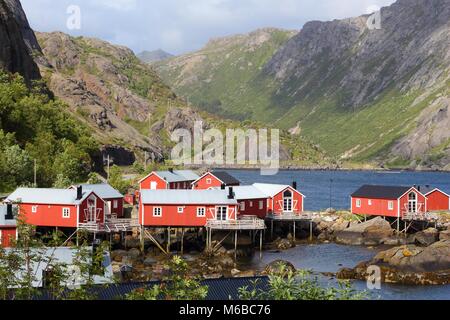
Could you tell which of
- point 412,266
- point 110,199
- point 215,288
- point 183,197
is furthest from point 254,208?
point 215,288

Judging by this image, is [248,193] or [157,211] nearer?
[157,211]

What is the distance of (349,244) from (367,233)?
4.30 m

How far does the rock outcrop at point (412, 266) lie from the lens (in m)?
54.8

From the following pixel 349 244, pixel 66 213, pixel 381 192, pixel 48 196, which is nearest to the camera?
pixel 66 213

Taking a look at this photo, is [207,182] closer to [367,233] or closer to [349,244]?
[349,244]

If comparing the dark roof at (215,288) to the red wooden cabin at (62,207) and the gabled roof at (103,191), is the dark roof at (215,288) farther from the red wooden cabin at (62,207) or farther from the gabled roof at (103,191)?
the gabled roof at (103,191)

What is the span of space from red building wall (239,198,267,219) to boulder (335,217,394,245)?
977cm

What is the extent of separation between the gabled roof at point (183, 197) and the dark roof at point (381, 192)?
2435cm

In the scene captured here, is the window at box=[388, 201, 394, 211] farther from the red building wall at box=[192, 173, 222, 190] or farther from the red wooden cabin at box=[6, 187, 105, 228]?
the red wooden cabin at box=[6, 187, 105, 228]

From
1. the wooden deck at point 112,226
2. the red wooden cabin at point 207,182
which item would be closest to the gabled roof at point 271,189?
the red wooden cabin at point 207,182

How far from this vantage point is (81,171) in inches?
4067

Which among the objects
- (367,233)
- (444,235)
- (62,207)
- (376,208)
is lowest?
(367,233)

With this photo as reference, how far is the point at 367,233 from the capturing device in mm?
81438

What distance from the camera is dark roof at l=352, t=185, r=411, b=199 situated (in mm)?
84812
